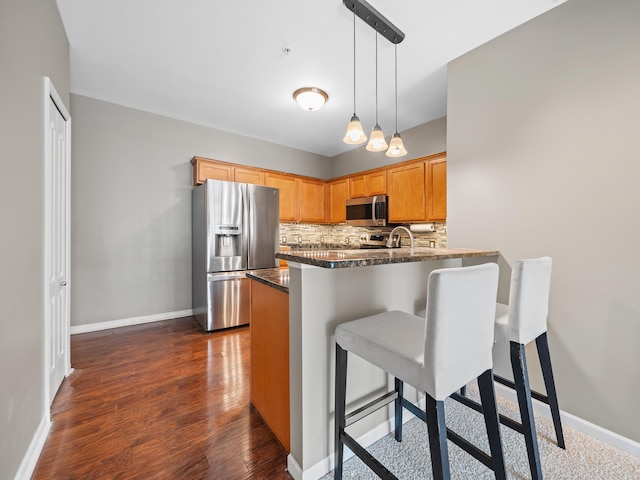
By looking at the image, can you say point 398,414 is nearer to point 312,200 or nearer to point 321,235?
point 312,200

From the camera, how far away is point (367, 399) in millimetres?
1512

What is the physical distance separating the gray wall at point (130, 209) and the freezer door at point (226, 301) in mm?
768

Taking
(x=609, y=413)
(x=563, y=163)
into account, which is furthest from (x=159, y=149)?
(x=609, y=413)

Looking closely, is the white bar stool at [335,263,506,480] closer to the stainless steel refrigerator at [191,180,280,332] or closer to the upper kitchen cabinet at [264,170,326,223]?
the stainless steel refrigerator at [191,180,280,332]

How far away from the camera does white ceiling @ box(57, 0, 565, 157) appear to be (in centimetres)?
187

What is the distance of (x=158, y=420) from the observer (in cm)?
168

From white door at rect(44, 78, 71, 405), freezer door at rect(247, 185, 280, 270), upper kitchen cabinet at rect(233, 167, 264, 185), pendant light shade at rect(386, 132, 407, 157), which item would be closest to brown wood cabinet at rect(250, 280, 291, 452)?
white door at rect(44, 78, 71, 405)

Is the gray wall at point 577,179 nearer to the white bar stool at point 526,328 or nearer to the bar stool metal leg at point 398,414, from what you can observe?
the white bar stool at point 526,328

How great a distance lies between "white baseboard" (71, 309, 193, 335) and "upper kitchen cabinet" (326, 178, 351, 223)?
2.82 m

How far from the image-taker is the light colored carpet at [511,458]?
1.31m

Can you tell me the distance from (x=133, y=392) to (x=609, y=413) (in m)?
3.10

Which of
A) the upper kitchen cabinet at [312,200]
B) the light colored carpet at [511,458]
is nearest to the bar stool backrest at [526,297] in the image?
the light colored carpet at [511,458]

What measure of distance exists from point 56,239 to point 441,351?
2589 millimetres

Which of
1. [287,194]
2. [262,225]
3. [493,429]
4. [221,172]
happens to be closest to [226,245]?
[262,225]
